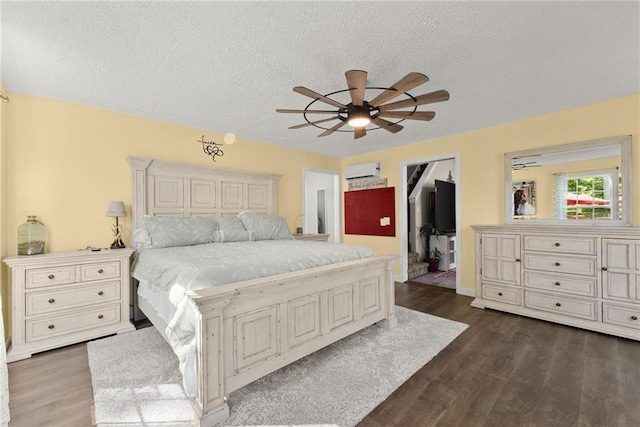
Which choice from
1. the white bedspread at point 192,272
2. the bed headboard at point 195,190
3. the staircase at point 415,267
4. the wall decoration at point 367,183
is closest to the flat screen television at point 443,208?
the staircase at point 415,267

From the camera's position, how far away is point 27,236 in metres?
2.68

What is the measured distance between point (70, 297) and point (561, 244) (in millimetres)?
5038

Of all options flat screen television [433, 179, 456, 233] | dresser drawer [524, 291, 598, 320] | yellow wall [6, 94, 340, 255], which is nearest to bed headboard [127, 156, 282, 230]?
yellow wall [6, 94, 340, 255]

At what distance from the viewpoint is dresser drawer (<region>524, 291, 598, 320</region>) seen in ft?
9.32

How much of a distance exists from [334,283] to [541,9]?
7.60ft

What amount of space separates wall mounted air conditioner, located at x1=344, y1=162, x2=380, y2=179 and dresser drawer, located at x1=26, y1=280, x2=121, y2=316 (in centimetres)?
416

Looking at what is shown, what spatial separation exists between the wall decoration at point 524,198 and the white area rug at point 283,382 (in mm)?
1993

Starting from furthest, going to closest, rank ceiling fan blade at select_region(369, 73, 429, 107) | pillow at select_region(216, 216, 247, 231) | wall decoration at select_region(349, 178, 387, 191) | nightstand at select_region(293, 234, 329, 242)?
wall decoration at select_region(349, 178, 387, 191) → nightstand at select_region(293, 234, 329, 242) → pillow at select_region(216, 216, 247, 231) → ceiling fan blade at select_region(369, 73, 429, 107)

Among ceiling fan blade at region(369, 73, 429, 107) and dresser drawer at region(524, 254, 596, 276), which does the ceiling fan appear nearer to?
ceiling fan blade at region(369, 73, 429, 107)

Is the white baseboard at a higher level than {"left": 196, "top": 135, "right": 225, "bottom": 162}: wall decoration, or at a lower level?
lower

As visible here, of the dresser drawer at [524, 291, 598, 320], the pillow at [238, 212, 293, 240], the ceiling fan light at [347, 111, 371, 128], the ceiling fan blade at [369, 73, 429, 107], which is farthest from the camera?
the pillow at [238, 212, 293, 240]

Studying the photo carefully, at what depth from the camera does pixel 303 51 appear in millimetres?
2096

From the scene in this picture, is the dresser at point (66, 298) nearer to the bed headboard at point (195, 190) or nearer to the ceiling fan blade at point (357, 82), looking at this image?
the bed headboard at point (195, 190)

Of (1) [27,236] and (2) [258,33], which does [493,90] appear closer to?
(2) [258,33]
